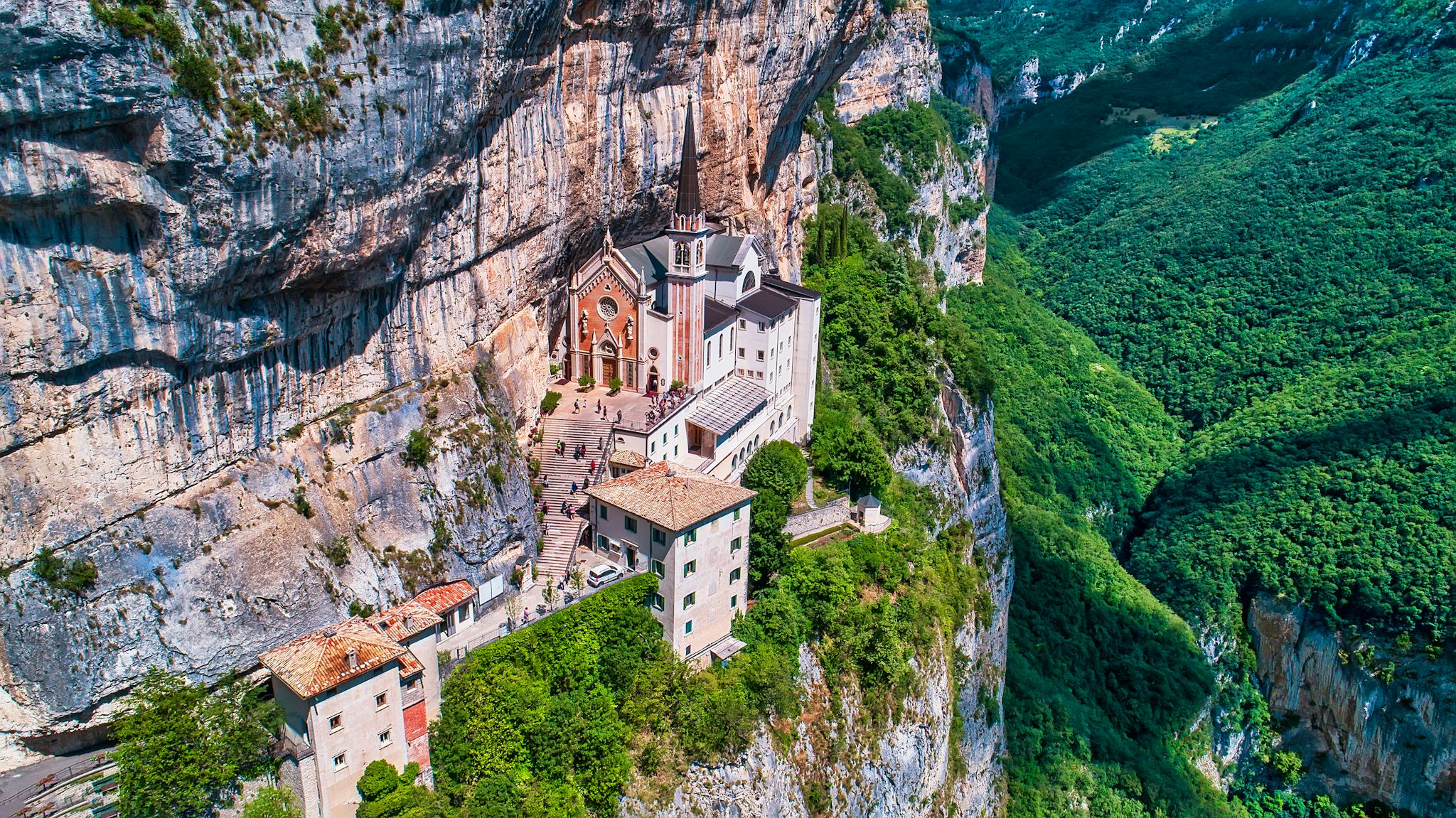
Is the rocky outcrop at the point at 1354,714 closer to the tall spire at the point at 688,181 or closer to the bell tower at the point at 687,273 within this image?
the bell tower at the point at 687,273

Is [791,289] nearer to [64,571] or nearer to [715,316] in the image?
[715,316]

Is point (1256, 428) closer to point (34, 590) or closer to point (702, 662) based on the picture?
point (702, 662)

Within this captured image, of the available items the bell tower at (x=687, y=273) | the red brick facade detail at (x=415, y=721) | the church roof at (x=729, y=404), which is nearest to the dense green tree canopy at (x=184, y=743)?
the red brick facade detail at (x=415, y=721)

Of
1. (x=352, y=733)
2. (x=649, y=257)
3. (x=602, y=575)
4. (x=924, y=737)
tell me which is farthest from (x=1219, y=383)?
(x=352, y=733)

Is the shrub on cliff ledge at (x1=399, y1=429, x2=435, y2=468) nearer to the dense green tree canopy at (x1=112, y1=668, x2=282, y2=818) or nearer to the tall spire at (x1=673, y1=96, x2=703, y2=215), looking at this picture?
the dense green tree canopy at (x1=112, y1=668, x2=282, y2=818)

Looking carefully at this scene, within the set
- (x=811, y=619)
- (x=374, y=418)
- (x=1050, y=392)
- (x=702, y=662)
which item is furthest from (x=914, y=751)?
(x=1050, y=392)

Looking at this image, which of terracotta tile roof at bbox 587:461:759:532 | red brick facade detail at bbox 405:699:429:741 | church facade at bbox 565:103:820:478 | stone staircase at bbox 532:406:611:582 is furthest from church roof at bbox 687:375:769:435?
red brick facade detail at bbox 405:699:429:741
